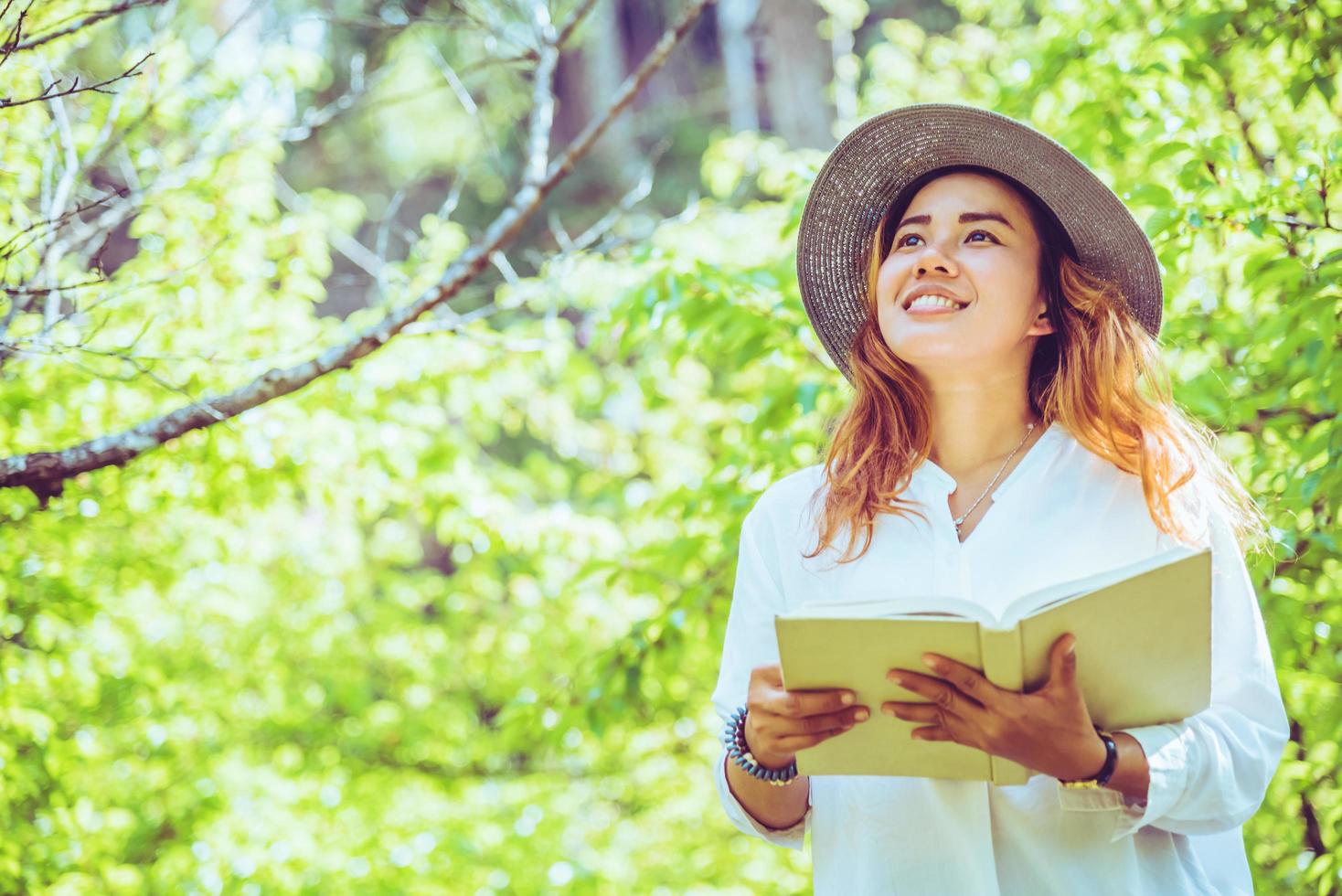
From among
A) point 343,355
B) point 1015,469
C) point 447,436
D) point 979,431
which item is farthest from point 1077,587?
point 447,436

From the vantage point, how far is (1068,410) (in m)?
1.62

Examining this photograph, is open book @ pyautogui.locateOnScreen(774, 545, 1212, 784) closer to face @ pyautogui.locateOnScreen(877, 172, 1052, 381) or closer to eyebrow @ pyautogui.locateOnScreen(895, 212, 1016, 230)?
face @ pyautogui.locateOnScreen(877, 172, 1052, 381)

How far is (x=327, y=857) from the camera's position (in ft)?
10.2

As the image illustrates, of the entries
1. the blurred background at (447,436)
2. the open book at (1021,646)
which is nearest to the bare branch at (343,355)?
the blurred background at (447,436)

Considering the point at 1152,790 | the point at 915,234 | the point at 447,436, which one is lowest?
the point at 1152,790

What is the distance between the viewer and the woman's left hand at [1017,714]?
1180 mm

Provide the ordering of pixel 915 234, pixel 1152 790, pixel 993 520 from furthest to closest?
pixel 915 234, pixel 993 520, pixel 1152 790

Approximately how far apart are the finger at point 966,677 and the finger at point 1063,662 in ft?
0.21

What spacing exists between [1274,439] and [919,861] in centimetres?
168

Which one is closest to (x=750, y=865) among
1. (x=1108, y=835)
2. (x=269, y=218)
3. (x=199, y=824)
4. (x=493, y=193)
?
(x=199, y=824)

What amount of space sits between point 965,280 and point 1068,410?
255 mm

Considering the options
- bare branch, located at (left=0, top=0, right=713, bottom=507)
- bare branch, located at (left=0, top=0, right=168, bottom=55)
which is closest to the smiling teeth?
bare branch, located at (left=0, top=0, right=713, bottom=507)

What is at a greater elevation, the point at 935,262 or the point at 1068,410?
the point at 935,262

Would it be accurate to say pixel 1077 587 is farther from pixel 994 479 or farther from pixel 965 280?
pixel 965 280
